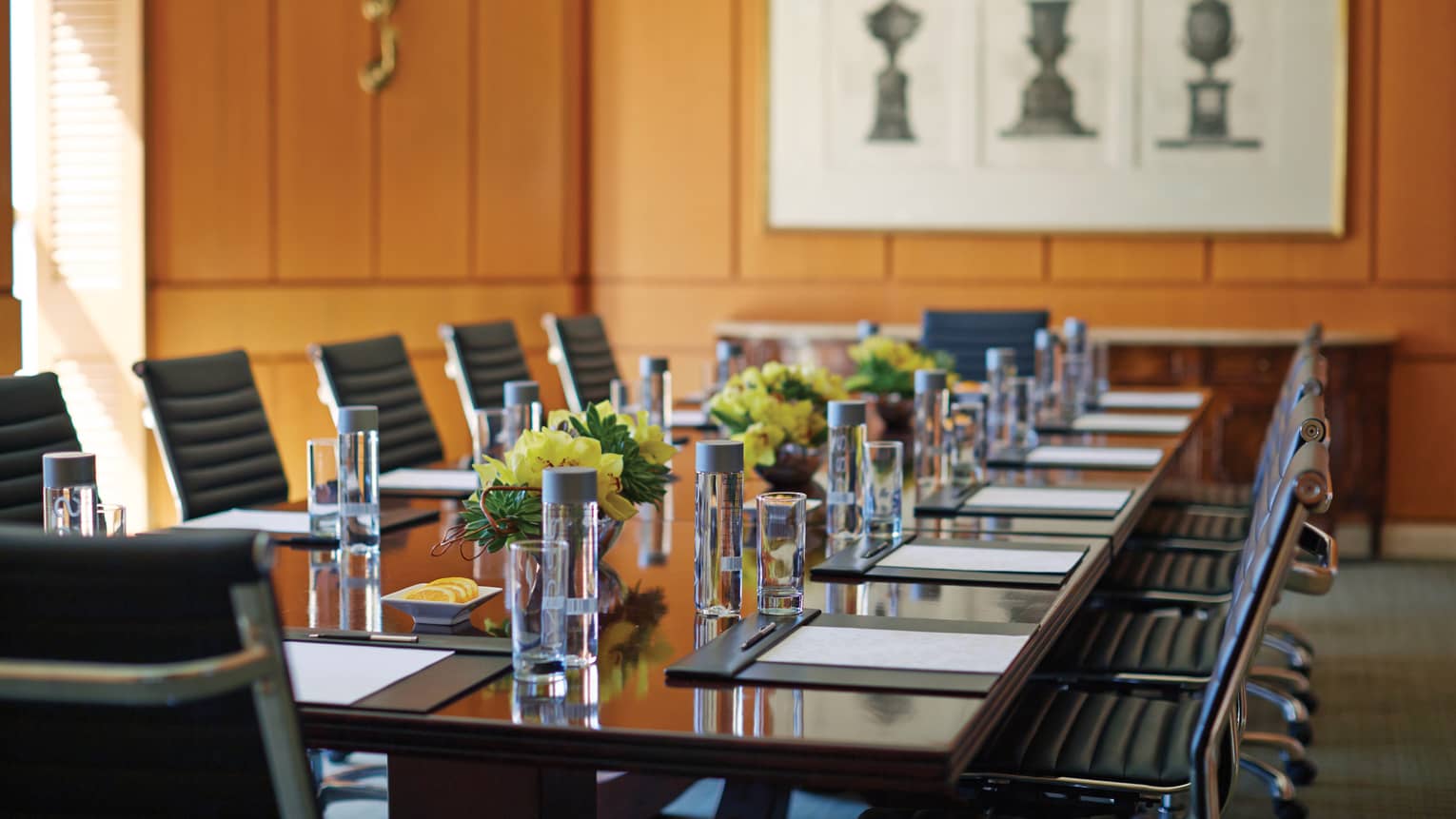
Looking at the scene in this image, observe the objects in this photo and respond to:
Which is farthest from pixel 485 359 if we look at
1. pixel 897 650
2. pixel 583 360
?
pixel 897 650

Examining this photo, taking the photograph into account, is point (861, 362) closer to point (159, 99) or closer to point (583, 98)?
point (159, 99)

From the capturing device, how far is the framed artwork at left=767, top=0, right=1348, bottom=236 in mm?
7348

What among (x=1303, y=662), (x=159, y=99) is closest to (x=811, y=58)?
(x=159, y=99)

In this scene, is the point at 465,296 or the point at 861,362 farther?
the point at 465,296

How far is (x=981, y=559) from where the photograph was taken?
108 inches

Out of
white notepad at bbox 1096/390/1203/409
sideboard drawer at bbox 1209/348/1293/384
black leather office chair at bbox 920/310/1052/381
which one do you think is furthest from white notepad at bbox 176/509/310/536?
sideboard drawer at bbox 1209/348/1293/384

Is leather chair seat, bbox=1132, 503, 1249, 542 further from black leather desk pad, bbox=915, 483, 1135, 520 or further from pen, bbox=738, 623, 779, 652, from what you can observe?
pen, bbox=738, 623, 779, 652

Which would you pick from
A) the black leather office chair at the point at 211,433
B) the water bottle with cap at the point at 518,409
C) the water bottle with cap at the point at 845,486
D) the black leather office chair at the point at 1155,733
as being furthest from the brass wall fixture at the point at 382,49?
the black leather office chair at the point at 1155,733

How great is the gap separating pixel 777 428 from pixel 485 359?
2044mm

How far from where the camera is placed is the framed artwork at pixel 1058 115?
24.1 ft

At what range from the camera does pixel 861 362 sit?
16.0 feet

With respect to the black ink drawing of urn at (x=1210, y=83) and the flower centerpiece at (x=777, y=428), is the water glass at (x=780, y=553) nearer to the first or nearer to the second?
the flower centerpiece at (x=777, y=428)

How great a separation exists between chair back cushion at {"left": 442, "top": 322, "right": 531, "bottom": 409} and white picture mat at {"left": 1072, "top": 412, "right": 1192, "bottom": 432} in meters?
1.85

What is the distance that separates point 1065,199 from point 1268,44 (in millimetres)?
1127
